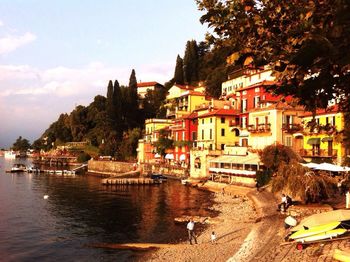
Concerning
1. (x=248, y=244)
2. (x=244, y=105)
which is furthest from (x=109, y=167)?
(x=248, y=244)

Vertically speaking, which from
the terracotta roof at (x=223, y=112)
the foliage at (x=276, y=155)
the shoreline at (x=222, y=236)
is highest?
the terracotta roof at (x=223, y=112)

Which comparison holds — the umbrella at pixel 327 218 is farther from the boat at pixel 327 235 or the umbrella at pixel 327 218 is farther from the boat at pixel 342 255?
the boat at pixel 342 255

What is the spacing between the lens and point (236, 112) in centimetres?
6794

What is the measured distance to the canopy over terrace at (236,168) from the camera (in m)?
52.4

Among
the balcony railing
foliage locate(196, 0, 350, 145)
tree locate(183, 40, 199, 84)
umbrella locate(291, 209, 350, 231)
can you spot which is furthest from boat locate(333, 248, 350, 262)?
tree locate(183, 40, 199, 84)

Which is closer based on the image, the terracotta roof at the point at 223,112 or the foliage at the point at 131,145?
the terracotta roof at the point at 223,112

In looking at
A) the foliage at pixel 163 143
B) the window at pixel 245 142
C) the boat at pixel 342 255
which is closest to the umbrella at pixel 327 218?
the boat at pixel 342 255

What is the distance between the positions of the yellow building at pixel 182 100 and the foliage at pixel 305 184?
5544 centimetres

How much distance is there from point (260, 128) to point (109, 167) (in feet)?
163

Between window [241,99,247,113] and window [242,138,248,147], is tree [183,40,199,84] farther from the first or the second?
window [242,138,248,147]

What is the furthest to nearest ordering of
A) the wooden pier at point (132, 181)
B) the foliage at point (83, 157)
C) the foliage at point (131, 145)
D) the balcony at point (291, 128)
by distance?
the foliage at point (83, 157), the foliage at point (131, 145), the wooden pier at point (132, 181), the balcony at point (291, 128)

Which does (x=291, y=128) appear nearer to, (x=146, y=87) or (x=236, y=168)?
(x=236, y=168)

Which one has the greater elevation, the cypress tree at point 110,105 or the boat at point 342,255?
the cypress tree at point 110,105

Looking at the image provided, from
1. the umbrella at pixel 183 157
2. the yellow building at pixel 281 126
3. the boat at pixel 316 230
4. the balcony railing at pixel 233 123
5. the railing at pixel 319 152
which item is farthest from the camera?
the umbrella at pixel 183 157
